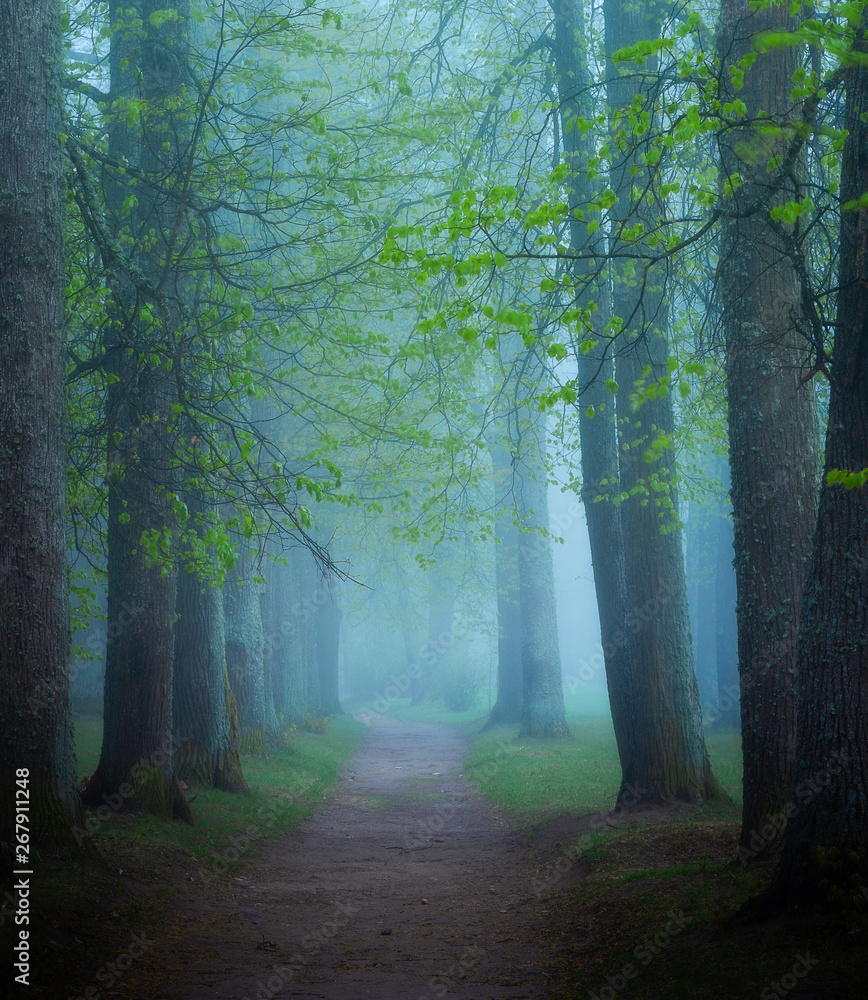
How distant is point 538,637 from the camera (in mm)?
20578

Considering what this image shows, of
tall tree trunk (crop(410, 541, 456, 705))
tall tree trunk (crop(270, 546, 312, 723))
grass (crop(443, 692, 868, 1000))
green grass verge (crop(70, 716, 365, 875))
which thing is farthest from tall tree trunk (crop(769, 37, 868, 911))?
tall tree trunk (crop(410, 541, 456, 705))

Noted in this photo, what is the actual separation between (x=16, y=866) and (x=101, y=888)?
78 centimetres

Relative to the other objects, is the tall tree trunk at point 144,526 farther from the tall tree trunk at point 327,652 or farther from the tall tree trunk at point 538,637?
the tall tree trunk at point 327,652

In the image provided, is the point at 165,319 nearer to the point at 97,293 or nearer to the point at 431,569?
the point at 97,293

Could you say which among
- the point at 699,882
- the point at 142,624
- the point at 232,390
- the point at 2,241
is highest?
the point at 2,241

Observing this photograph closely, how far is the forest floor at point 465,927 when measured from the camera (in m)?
4.59

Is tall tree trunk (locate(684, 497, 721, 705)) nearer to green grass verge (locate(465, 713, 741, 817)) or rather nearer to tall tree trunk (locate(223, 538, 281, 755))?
green grass verge (locate(465, 713, 741, 817))

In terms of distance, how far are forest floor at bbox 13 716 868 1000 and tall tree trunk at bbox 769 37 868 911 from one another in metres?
0.38

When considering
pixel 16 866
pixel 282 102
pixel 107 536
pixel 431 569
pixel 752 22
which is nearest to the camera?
pixel 16 866

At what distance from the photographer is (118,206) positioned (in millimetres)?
10156

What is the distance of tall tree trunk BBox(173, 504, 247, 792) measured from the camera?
38.5ft

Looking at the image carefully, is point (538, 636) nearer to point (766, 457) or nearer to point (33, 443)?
point (766, 457)

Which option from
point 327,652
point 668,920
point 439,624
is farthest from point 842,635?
point 439,624

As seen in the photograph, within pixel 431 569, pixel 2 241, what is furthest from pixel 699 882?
pixel 431 569
